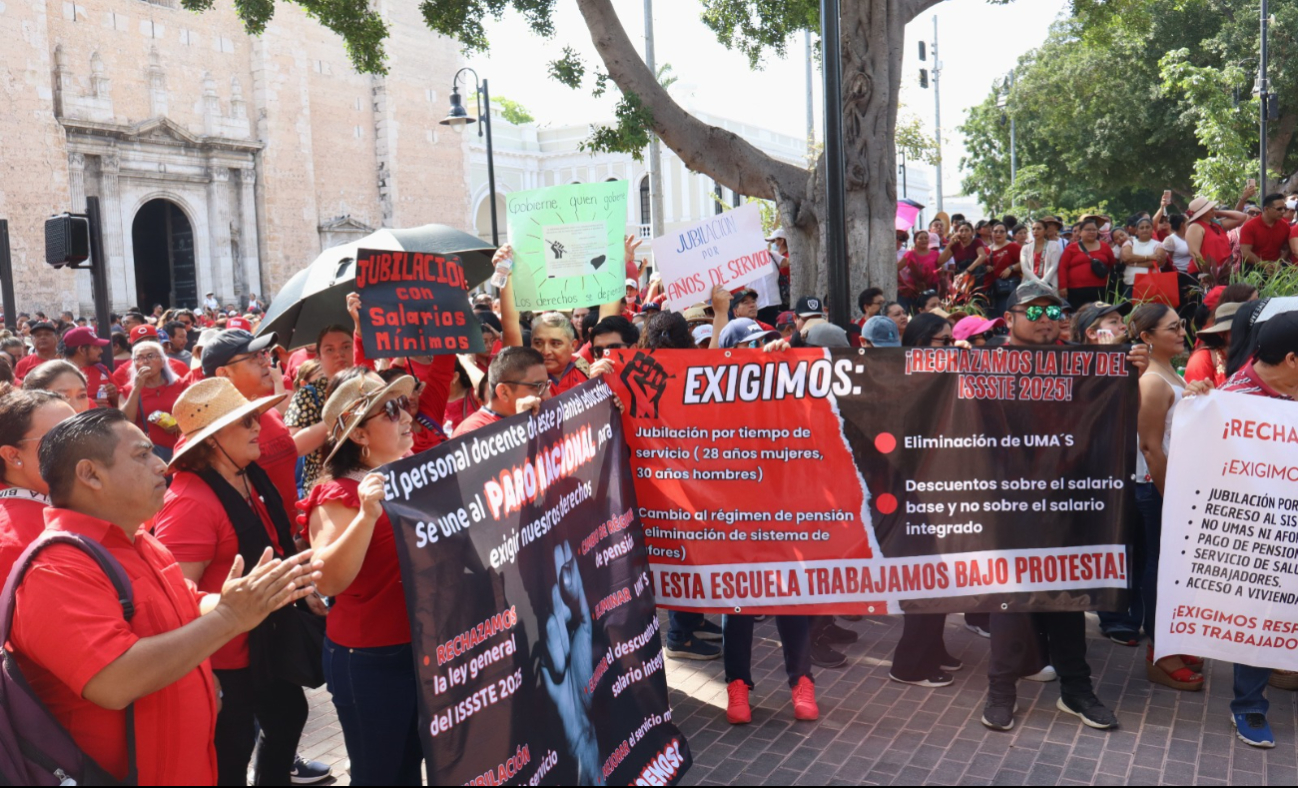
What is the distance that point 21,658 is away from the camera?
267 cm

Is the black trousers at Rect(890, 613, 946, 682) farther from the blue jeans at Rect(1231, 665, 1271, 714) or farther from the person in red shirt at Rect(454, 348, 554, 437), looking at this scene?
the person in red shirt at Rect(454, 348, 554, 437)

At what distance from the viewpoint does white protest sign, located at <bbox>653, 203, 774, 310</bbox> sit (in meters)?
8.01

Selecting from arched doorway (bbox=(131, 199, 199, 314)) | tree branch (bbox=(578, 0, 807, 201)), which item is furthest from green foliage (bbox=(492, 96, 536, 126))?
tree branch (bbox=(578, 0, 807, 201))

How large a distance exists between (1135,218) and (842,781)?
1010 centimetres

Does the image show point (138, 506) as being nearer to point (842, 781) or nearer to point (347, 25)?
point (842, 781)

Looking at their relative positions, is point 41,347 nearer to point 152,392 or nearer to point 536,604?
point 152,392

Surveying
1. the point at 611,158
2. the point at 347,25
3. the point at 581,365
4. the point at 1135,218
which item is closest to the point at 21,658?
the point at 581,365

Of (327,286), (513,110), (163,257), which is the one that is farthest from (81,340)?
(513,110)

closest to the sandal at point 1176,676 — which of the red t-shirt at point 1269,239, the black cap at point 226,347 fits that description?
the black cap at point 226,347

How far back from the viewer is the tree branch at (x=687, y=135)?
10.5 m

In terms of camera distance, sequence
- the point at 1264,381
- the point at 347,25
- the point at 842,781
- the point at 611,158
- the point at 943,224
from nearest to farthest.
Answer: the point at 842,781, the point at 1264,381, the point at 347,25, the point at 943,224, the point at 611,158

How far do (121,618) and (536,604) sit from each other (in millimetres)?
1301

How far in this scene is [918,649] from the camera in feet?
17.7

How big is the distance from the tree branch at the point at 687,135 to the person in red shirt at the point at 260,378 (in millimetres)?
6217
